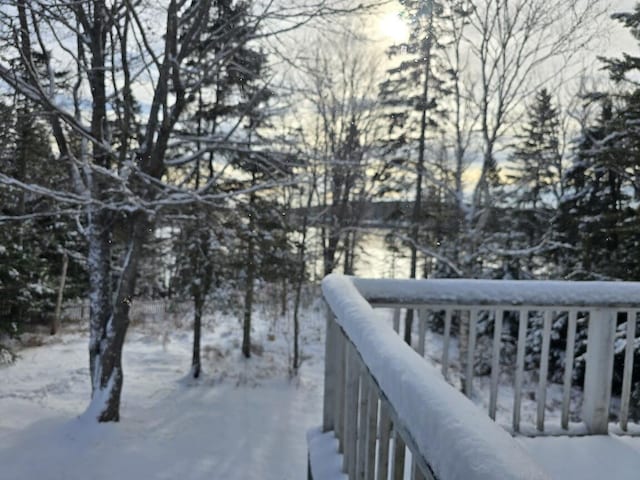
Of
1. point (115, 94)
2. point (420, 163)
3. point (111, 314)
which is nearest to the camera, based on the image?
point (115, 94)

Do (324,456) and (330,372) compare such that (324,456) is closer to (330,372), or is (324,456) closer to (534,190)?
(330,372)

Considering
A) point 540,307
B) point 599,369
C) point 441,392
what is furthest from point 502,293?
point 441,392

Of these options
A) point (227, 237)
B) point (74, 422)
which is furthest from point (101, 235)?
point (74, 422)

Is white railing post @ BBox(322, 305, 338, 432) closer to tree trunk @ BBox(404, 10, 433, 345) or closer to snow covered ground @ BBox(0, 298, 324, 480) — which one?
snow covered ground @ BBox(0, 298, 324, 480)

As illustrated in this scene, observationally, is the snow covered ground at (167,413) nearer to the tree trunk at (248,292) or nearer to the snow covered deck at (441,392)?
the tree trunk at (248,292)

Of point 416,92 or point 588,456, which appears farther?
point 416,92

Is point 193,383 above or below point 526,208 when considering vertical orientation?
below

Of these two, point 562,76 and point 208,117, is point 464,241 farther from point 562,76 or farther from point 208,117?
point 208,117

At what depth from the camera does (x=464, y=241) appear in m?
9.94

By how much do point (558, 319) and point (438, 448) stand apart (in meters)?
11.8

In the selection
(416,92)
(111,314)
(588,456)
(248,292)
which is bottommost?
(248,292)

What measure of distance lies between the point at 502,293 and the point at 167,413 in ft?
25.7

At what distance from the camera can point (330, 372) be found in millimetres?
2127

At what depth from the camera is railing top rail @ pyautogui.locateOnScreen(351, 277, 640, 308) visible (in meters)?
2.27
